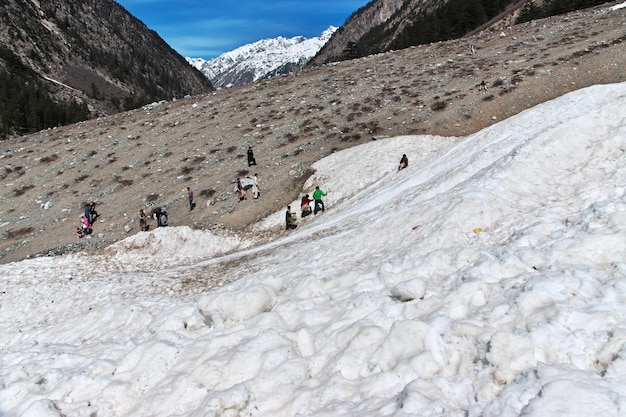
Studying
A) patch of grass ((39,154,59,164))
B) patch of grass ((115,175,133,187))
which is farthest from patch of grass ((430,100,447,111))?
patch of grass ((39,154,59,164))

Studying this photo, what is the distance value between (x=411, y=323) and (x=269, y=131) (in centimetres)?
3545

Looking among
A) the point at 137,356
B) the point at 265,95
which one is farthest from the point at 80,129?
the point at 137,356

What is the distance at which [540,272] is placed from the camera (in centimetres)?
794

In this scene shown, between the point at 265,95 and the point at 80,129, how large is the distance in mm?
27870

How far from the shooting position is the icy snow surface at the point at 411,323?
5965 mm

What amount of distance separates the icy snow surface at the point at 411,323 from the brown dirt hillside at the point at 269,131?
44.3 ft

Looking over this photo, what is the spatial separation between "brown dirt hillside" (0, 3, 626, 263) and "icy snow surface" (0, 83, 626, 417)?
1351cm

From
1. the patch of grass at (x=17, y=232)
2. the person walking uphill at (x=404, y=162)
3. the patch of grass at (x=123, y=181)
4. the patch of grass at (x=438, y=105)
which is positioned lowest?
the person walking uphill at (x=404, y=162)

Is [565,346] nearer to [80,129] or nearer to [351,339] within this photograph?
[351,339]

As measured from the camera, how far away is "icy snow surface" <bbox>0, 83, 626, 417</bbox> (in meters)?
5.96

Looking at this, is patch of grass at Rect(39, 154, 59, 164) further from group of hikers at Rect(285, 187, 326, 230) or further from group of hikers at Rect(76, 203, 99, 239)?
group of hikers at Rect(285, 187, 326, 230)

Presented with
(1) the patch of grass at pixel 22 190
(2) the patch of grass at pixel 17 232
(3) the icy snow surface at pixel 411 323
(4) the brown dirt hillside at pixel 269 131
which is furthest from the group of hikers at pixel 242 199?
(1) the patch of grass at pixel 22 190

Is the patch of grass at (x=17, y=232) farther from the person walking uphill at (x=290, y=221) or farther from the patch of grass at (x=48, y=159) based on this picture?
the person walking uphill at (x=290, y=221)

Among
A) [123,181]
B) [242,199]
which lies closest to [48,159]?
[123,181]
